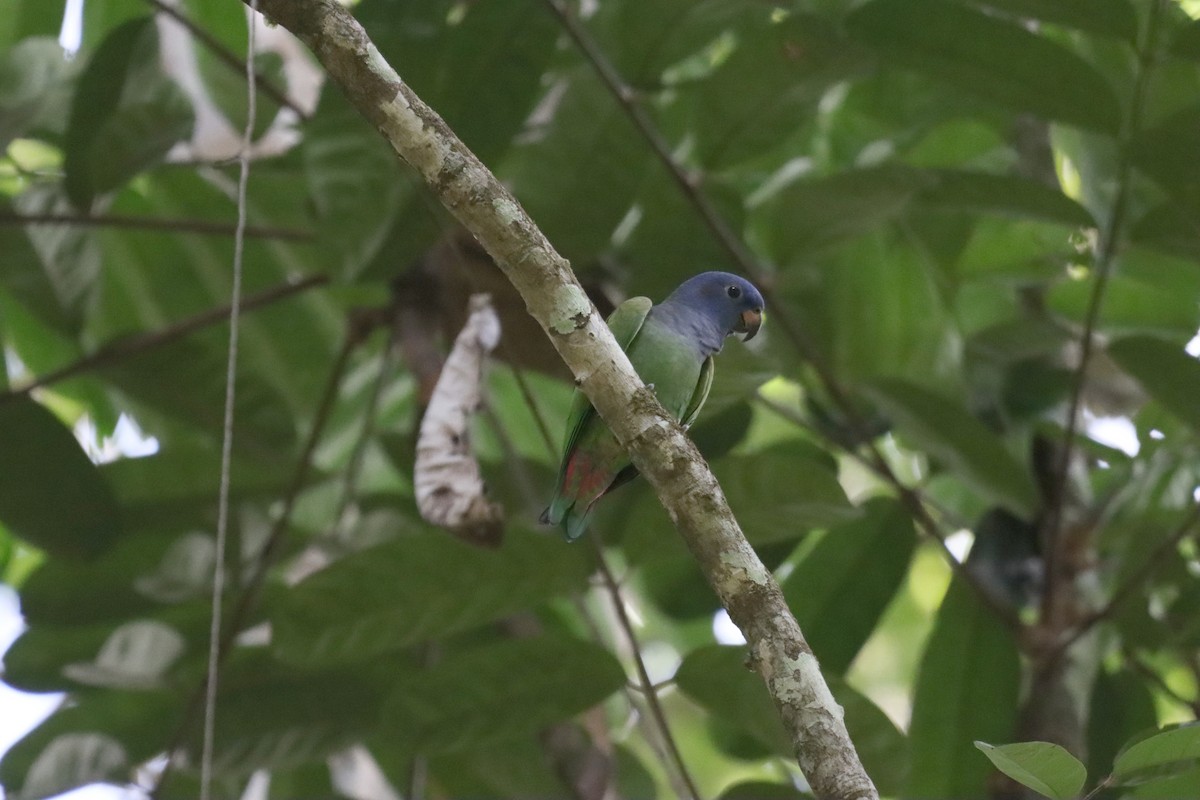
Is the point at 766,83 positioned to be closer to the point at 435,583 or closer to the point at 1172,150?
the point at 1172,150

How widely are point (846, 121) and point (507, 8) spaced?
1399 millimetres

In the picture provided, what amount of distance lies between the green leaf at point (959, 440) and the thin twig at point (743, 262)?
0.10 metres

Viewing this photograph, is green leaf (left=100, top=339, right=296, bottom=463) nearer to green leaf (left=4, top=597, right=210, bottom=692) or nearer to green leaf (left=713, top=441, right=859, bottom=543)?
green leaf (left=4, top=597, right=210, bottom=692)

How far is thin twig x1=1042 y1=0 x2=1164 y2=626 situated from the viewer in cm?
277

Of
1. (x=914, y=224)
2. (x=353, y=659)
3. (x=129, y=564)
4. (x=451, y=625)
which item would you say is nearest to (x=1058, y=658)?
(x=914, y=224)

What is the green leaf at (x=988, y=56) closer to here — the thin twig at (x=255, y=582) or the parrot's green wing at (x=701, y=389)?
the parrot's green wing at (x=701, y=389)

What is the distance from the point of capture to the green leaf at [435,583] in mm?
2742

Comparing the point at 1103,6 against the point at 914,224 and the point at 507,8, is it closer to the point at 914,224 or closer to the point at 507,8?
the point at 914,224

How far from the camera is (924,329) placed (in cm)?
334

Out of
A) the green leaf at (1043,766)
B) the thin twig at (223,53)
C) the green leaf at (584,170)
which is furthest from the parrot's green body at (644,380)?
the green leaf at (1043,766)

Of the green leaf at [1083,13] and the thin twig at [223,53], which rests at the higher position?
the green leaf at [1083,13]

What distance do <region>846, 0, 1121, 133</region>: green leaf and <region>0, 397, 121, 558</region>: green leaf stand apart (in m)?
2.11

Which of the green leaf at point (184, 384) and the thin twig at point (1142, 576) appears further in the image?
the green leaf at point (184, 384)

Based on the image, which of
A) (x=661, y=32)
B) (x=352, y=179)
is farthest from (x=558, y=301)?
(x=661, y=32)
